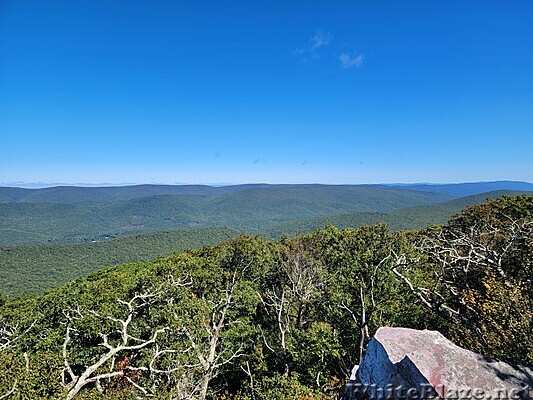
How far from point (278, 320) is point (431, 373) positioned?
1142cm

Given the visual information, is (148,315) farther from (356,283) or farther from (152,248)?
(152,248)

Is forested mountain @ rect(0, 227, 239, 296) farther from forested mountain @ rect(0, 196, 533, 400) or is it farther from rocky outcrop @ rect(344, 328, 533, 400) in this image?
rocky outcrop @ rect(344, 328, 533, 400)

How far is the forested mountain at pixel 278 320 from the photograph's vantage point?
32.2 feet

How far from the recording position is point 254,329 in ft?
68.0

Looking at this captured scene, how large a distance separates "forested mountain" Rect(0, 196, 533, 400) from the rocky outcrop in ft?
5.06

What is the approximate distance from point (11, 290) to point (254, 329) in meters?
100

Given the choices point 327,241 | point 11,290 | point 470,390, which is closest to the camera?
point 470,390

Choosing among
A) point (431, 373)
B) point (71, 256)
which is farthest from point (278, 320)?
point (71, 256)

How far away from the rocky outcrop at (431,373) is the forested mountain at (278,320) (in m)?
1.54

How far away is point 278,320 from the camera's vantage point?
1692 cm

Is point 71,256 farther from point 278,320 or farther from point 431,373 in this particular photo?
point 431,373

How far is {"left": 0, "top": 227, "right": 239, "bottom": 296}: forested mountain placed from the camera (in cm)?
9675

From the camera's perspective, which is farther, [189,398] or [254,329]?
[254,329]

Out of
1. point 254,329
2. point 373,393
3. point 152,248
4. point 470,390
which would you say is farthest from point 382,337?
point 152,248
